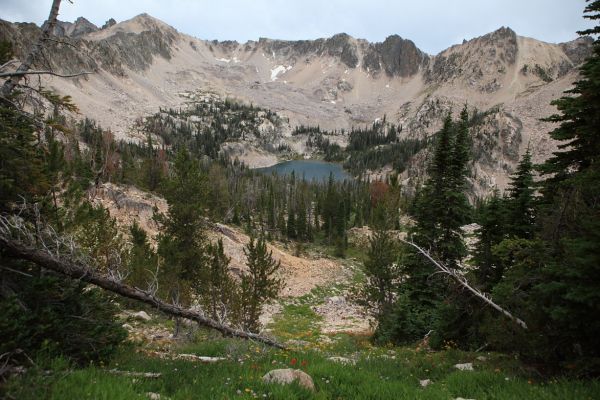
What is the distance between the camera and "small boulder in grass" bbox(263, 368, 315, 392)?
217 inches

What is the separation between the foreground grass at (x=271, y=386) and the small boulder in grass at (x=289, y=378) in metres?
0.17

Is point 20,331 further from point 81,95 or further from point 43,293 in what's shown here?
point 81,95

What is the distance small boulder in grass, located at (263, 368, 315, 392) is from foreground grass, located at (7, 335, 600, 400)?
0.17 meters

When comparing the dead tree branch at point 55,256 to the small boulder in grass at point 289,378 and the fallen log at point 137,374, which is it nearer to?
the fallen log at point 137,374

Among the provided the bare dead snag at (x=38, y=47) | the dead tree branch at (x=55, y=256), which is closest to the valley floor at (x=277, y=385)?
the dead tree branch at (x=55, y=256)

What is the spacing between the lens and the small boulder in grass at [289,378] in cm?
552

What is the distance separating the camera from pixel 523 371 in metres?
6.86

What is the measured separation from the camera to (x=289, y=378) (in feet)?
18.5

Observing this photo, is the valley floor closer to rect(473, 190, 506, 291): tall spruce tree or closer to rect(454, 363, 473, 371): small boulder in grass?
rect(454, 363, 473, 371): small boulder in grass

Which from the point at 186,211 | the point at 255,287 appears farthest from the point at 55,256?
the point at 186,211

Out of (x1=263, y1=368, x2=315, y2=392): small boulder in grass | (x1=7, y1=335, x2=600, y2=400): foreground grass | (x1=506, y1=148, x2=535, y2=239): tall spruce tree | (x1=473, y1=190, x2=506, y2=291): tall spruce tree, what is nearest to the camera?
(x1=7, y1=335, x2=600, y2=400): foreground grass

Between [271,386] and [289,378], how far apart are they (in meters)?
0.53

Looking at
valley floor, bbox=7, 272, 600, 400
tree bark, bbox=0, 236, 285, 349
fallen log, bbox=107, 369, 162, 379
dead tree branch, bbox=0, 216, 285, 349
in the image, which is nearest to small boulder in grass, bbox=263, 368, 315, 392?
valley floor, bbox=7, 272, 600, 400

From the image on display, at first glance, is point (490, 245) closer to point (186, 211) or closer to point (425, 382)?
point (425, 382)
